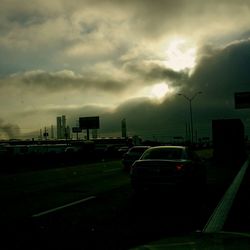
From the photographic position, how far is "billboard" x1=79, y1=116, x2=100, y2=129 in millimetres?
136000

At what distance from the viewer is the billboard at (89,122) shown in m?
136

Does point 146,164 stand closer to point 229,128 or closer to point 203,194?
point 203,194

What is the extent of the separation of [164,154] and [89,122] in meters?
122

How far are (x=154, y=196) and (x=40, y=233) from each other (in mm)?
7190

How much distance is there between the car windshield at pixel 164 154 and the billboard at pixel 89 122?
11960 centimetres

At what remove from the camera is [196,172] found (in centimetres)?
1611

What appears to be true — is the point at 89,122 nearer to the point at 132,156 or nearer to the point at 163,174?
the point at 132,156

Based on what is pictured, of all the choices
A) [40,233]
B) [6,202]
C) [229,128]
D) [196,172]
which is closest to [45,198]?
[6,202]

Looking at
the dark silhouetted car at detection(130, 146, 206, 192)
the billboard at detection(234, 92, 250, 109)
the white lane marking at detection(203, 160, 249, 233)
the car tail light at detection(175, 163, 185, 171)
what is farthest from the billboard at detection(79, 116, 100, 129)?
the car tail light at detection(175, 163, 185, 171)

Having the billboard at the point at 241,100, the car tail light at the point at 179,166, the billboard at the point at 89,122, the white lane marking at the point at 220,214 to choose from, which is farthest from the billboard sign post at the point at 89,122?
the car tail light at the point at 179,166

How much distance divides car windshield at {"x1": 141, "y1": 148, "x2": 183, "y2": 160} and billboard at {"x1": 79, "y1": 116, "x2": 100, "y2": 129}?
392ft

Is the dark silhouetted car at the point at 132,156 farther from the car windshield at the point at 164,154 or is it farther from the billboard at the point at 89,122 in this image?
the billboard at the point at 89,122

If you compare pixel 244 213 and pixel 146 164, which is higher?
pixel 146 164

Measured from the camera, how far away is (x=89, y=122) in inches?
5394
